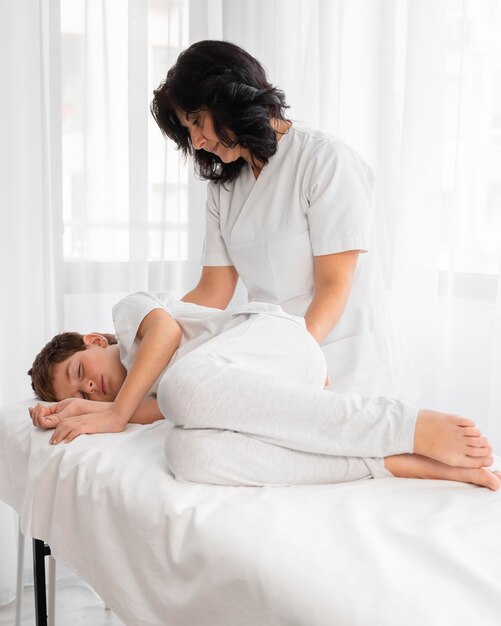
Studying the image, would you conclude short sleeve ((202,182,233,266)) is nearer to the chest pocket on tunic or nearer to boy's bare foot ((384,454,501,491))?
the chest pocket on tunic

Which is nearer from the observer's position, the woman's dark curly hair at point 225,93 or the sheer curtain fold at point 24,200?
the woman's dark curly hair at point 225,93

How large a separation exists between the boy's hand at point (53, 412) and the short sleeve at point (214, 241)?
59 centimetres

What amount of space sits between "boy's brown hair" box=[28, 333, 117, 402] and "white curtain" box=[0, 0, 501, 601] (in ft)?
2.26

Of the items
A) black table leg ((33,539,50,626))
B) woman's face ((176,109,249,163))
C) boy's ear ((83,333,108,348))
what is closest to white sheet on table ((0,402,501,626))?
black table leg ((33,539,50,626))

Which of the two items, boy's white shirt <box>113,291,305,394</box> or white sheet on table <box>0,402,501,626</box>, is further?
boy's white shirt <box>113,291,305,394</box>

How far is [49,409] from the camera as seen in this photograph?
143cm

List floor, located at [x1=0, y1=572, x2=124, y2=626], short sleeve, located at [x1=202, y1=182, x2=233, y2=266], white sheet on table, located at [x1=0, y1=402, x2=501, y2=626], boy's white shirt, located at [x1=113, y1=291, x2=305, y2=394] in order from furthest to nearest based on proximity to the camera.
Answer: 1. floor, located at [x1=0, y1=572, x2=124, y2=626]
2. short sleeve, located at [x1=202, y1=182, x2=233, y2=266]
3. boy's white shirt, located at [x1=113, y1=291, x2=305, y2=394]
4. white sheet on table, located at [x1=0, y1=402, x2=501, y2=626]

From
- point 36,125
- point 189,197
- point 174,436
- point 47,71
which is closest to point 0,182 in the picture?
point 36,125

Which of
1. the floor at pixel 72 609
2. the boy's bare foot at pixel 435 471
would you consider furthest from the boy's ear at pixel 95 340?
the floor at pixel 72 609

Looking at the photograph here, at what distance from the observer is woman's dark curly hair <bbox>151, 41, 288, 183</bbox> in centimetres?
153

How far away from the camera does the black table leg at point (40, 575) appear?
4.88 feet

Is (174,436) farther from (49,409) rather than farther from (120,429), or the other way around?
(49,409)

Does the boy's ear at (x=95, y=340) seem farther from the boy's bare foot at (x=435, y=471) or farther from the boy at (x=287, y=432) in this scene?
the boy's bare foot at (x=435, y=471)

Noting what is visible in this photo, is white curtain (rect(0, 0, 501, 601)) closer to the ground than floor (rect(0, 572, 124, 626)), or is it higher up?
higher up
